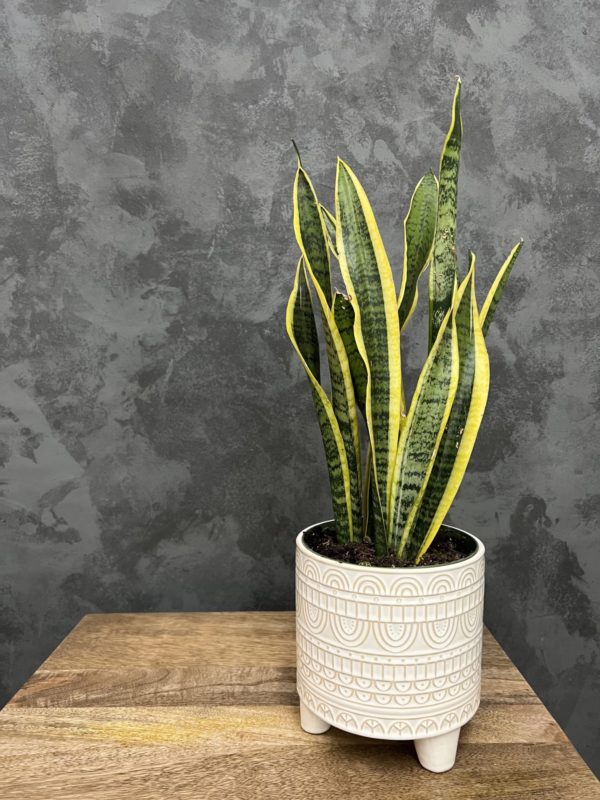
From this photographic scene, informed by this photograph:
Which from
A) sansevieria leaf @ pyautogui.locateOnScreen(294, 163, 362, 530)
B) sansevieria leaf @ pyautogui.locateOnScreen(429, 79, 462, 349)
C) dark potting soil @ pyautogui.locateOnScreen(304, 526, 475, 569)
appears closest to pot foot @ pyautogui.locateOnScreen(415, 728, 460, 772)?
dark potting soil @ pyautogui.locateOnScreen(304, 526, 475, 569)

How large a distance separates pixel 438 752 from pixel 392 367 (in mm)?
370

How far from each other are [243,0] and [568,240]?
610mm

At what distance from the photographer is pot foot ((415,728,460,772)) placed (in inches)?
24.7

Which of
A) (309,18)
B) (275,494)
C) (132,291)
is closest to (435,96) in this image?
(309,18)

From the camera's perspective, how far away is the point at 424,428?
65 centimetres

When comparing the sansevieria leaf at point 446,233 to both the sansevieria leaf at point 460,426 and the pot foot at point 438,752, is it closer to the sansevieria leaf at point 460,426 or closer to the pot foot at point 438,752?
Answer: the sansevieria leaf at point 460,426

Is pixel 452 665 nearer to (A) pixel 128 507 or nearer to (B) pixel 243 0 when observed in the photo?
(A) pixel 128 507

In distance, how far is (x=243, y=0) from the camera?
3.23 feet

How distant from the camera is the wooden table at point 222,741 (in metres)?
0.60

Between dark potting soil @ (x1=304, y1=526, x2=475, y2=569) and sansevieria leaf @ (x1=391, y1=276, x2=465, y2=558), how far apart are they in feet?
0.08

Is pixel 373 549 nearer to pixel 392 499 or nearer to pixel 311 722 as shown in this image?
pixel 392 499

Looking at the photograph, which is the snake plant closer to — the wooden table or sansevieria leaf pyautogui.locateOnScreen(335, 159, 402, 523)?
sansevieria leaf pyautogui.locateOnScreen(335, 159, 402, 523)

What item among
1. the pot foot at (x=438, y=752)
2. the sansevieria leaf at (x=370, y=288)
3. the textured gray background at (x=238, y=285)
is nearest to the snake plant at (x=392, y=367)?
the sansevieria leaf at (x=370, y=288)

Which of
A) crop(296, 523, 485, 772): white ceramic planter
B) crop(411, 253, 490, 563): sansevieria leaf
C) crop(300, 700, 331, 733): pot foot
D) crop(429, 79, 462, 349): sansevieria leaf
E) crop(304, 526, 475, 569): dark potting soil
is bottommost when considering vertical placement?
crop(300, 700, 331, 733): pot foot
